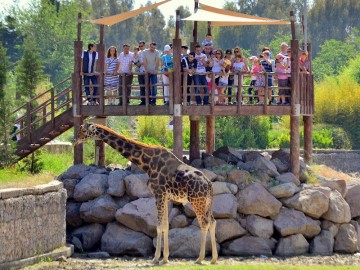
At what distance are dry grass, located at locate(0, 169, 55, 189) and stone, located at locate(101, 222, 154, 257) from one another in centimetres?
186

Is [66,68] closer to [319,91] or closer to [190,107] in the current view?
[319,91]

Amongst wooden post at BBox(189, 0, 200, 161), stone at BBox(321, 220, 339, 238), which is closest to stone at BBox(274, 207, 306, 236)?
stone at BBox(321, 220, 339, 238)

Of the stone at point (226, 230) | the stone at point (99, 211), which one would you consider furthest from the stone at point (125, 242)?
the stone at point (226, 230)

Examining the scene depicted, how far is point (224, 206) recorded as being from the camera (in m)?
31.0

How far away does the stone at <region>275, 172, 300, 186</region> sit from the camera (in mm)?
32375

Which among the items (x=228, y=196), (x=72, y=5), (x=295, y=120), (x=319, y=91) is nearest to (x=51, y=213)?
(x=228, y=196)

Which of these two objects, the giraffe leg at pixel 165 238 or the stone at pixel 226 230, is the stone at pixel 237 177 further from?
the giraffe leg at pixel 165 238

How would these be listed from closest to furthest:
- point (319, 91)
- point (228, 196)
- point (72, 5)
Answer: point (228, 196) → point (319, 91) → point (72, 5)

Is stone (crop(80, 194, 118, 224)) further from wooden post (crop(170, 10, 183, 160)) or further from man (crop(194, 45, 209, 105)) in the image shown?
→ man (crop(194, 45, 209, 105))

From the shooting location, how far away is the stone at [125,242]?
1200 inches

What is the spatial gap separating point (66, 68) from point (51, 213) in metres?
54.1

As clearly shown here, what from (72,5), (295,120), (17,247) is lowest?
(17,247)

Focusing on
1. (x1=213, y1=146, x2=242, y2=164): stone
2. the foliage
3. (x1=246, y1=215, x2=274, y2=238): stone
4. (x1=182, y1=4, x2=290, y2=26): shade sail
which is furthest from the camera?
the foliage

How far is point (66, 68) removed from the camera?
81750mm
